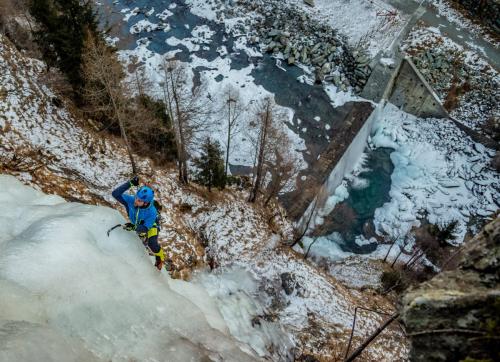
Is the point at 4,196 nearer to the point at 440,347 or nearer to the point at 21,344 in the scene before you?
the point at 21,344

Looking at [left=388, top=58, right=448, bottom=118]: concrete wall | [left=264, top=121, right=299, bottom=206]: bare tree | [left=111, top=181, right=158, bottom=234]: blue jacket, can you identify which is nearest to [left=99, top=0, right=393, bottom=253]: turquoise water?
[left=264, top=121, right=299, bottom=206]: bare tree

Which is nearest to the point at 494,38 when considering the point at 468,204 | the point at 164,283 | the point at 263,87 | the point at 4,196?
the point at 468,204

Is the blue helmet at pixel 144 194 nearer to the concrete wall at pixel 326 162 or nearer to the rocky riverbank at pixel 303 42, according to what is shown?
the concrete wall at pixel 326 162

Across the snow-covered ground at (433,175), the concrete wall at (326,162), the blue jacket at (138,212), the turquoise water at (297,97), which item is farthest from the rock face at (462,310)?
the snow-covered ground at (433,175)

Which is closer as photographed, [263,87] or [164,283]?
[164,283]

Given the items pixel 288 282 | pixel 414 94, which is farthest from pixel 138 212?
pixel 414 94

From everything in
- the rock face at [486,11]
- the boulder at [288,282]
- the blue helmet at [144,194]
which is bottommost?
the boulder at [288,282]

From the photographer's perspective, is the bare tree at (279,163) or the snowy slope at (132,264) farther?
the bare tree at (279,163)
